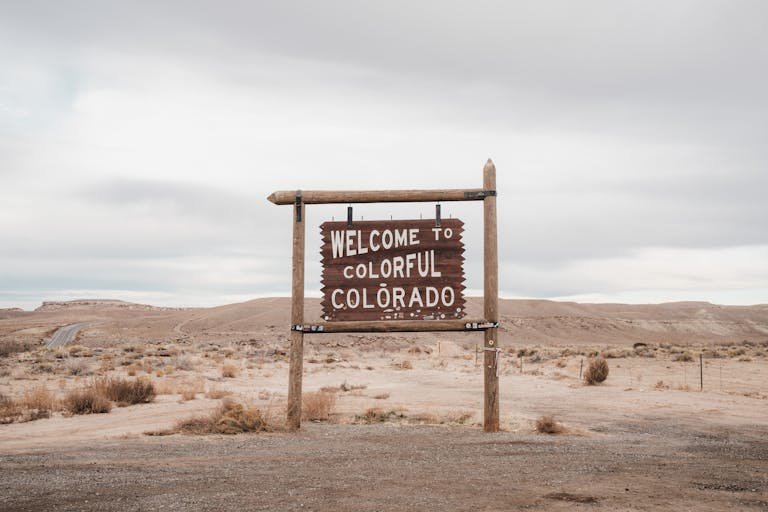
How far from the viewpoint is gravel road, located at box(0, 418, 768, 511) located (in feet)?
19.6

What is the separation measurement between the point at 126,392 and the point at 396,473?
10.2 m

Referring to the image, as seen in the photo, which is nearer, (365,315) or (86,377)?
(365,315)

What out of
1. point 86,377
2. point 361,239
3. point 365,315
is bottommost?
point 86,377

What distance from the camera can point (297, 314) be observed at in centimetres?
1110

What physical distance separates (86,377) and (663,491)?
21778mm

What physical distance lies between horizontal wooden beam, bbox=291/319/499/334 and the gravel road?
1655mm

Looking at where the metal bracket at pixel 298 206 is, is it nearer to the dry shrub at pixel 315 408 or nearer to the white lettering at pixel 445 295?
the white lettering at pixel 445 295

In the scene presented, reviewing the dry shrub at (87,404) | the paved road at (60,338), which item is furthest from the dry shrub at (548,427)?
the paved road at (60,338)

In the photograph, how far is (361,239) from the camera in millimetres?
11117

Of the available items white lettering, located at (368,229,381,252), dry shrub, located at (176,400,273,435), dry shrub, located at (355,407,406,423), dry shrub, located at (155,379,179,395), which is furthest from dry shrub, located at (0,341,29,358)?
white lettering, located at (368,229,381,252)

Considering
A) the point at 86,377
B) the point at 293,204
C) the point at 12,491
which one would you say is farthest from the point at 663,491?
the point at 86,377

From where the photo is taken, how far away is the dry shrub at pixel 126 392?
49.5 feet

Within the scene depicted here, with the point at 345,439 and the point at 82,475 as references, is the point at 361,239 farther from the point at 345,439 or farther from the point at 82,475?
the point at 82,475

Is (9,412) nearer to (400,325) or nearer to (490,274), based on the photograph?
(400,325)
